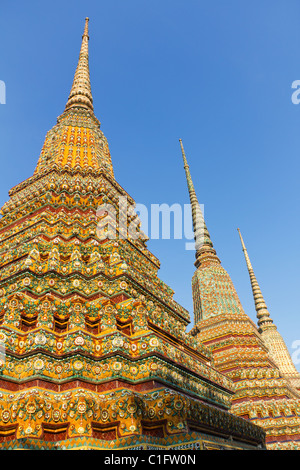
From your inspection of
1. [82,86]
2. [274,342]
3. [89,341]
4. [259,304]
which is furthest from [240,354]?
[259,304]

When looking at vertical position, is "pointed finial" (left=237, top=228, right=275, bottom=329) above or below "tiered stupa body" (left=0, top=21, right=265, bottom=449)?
above

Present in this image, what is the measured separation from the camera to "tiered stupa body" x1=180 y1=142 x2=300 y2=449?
41.6 feet

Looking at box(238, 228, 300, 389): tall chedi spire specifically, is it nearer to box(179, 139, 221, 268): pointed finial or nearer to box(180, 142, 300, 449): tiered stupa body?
box(180, 142, 300, 449): tiered stupa body

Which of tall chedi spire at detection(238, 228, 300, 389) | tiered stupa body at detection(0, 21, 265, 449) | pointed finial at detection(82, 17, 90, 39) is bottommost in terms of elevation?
tiered stupa body at detection(0, 21, 265, 449)

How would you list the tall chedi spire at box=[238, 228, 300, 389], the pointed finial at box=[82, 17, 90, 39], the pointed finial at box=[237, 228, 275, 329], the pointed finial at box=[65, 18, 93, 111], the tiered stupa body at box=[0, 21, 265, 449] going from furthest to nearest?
the pointed finial at box=[237, 228, 275, 329], the tall chedi spire at box=[238, 228, 300, 389], the pointed finial at box=[82, 17, 90, 39], the pointed finial at box=[65, 18, 93, 111], the tiered stupa body at box=[0, 21, 265, 449]

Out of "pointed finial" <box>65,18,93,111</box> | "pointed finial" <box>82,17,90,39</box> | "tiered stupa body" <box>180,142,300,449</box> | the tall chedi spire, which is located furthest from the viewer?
the tall chedi spire

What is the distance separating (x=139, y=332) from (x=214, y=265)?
16.8m

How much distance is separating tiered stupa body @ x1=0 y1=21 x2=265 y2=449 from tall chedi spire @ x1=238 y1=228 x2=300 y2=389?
2412 centimetres

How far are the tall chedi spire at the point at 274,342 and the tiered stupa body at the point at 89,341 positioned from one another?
24118 millimetres

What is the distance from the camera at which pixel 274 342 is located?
3269cm

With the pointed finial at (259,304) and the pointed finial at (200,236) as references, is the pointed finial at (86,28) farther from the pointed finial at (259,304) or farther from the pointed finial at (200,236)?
the pointed finial at (259,304)

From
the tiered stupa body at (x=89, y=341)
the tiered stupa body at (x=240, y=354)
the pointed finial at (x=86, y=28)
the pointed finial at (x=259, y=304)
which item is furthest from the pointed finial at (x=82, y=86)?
the pointed finial at (x=259, y=304)

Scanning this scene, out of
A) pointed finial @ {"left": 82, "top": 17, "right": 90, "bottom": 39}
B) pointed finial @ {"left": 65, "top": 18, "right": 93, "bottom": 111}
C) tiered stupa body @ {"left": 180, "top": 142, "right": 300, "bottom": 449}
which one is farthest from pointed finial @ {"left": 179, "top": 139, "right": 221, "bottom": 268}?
pointed finial @ {"left": 82, "top": 17, "right": 90, "bottom": 39}
